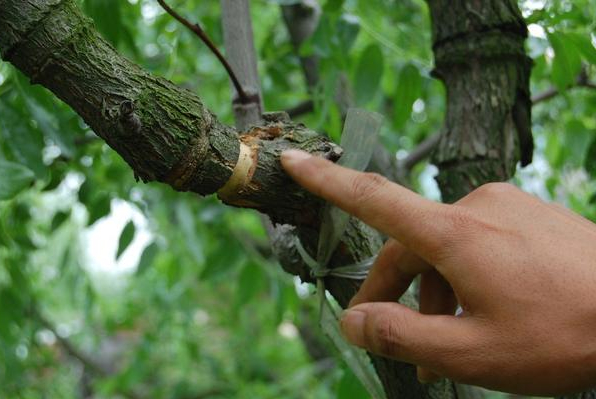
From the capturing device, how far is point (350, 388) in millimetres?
1094

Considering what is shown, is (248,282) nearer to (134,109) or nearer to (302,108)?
(302,108)

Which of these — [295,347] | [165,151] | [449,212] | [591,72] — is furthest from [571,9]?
[295,347]

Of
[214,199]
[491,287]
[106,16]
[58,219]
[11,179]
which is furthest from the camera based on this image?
[214,199]

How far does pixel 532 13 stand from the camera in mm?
1115

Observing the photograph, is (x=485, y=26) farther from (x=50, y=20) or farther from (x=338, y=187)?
(x=50, y=20)

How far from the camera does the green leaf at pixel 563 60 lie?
1.10 meters

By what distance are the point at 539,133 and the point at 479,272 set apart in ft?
5.82

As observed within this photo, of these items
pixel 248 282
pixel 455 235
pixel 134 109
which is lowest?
pixel 248 282

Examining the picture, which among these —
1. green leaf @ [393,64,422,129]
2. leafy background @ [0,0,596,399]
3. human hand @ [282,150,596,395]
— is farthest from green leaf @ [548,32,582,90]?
human hand @ [282,150,596,395]

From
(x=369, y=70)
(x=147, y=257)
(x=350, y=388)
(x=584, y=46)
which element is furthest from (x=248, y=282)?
(x=584, y=46)

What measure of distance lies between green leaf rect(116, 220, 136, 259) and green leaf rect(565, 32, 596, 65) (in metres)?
0.89

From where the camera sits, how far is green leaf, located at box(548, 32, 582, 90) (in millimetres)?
1100

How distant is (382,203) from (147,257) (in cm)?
116

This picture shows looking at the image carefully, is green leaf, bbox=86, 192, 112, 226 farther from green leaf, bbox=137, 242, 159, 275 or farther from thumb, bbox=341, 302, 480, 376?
thumb, bbox=341, 302, 480, 376
